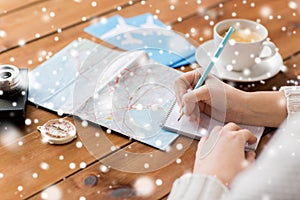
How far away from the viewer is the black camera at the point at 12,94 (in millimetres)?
1049

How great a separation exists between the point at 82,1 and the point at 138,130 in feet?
1.69

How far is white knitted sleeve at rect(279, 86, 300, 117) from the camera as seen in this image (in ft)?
3.48

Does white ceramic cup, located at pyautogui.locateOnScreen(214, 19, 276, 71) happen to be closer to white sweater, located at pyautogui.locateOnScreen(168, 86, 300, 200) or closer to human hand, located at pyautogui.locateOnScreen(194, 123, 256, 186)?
human hand, located at pyautogui.locateOnScreen(194, 123, 256, 186)

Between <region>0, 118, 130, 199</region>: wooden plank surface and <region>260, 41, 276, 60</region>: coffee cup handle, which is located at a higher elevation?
<region>0, 118, 130, 199</region>: wooden plank surface

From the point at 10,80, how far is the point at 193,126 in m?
0.36

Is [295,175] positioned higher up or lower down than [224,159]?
higher up

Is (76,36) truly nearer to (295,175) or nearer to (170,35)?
(170,35)

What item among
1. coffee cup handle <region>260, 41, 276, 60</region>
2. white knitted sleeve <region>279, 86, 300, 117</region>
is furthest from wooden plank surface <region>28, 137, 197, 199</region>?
coffee cup handle <region>260, 41, 276, 60</region>

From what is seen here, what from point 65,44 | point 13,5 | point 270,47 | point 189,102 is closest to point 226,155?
point 189,102

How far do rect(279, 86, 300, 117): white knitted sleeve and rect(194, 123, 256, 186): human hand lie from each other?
121 millimetres

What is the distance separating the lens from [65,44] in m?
1.27

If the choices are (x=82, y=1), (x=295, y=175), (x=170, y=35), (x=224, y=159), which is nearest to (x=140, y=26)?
(x=170, y=35)

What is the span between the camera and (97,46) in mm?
1260

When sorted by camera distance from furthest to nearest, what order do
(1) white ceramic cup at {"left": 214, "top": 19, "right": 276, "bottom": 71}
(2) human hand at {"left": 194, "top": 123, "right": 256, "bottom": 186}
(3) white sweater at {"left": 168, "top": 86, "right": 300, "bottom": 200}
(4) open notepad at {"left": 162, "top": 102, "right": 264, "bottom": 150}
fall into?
(1) white ceramic cup at {"left": 214, "top": 19, "right": 276, "bottom": 71}
(4) open notepad at {"left": 162, "top": 102, "right": 264, "bottom": 150}
(2) human hand at {"left": 194, "top": 123, "right": 256, "bottom": 186}
(3) white sweater at {"left": 168, "top": 86, "right": 300, "bottom": 200}
